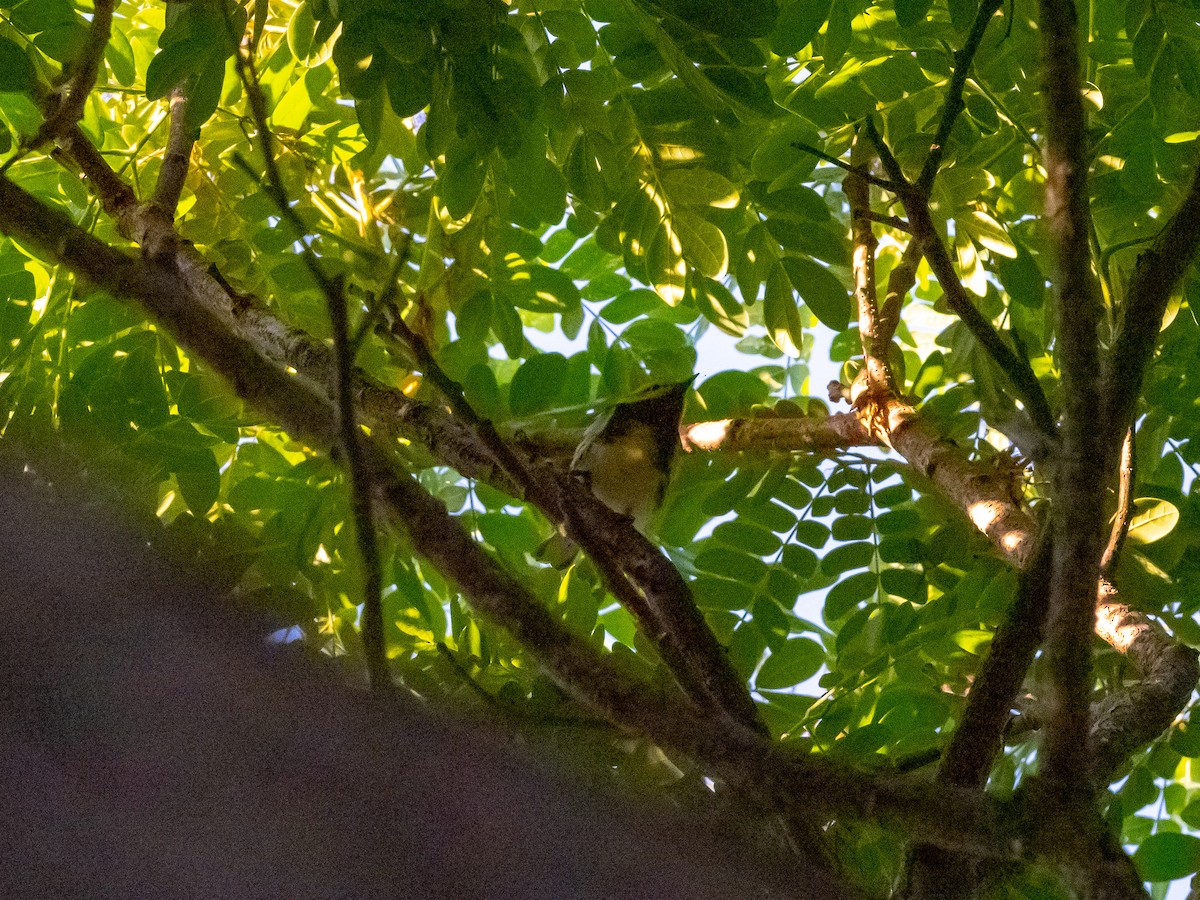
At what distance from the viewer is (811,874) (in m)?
1.05

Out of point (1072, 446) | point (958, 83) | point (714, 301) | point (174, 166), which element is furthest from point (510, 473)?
point (174, 166)

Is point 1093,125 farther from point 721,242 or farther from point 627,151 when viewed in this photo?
point 627,151

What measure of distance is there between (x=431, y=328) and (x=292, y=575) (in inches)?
26.9

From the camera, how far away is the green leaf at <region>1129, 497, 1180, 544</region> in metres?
1.74

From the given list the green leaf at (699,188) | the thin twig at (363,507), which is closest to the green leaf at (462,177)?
the green leaf at (699,188)

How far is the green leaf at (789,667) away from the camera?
1.96 m

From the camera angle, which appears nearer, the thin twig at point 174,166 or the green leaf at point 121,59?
the thin twig at point 174,166

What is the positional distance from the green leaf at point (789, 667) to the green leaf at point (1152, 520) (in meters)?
0.61

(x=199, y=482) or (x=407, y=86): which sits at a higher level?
(x=407, y=86)

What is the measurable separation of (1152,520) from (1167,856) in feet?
2.13

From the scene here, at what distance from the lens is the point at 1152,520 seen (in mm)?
1755

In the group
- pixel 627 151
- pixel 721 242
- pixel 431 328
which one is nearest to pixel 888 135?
pixel 721 242

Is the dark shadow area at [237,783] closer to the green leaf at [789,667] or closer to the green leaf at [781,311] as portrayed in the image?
the green leaf at [789,667]

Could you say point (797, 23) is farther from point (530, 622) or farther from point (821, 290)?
point (530, 622)
